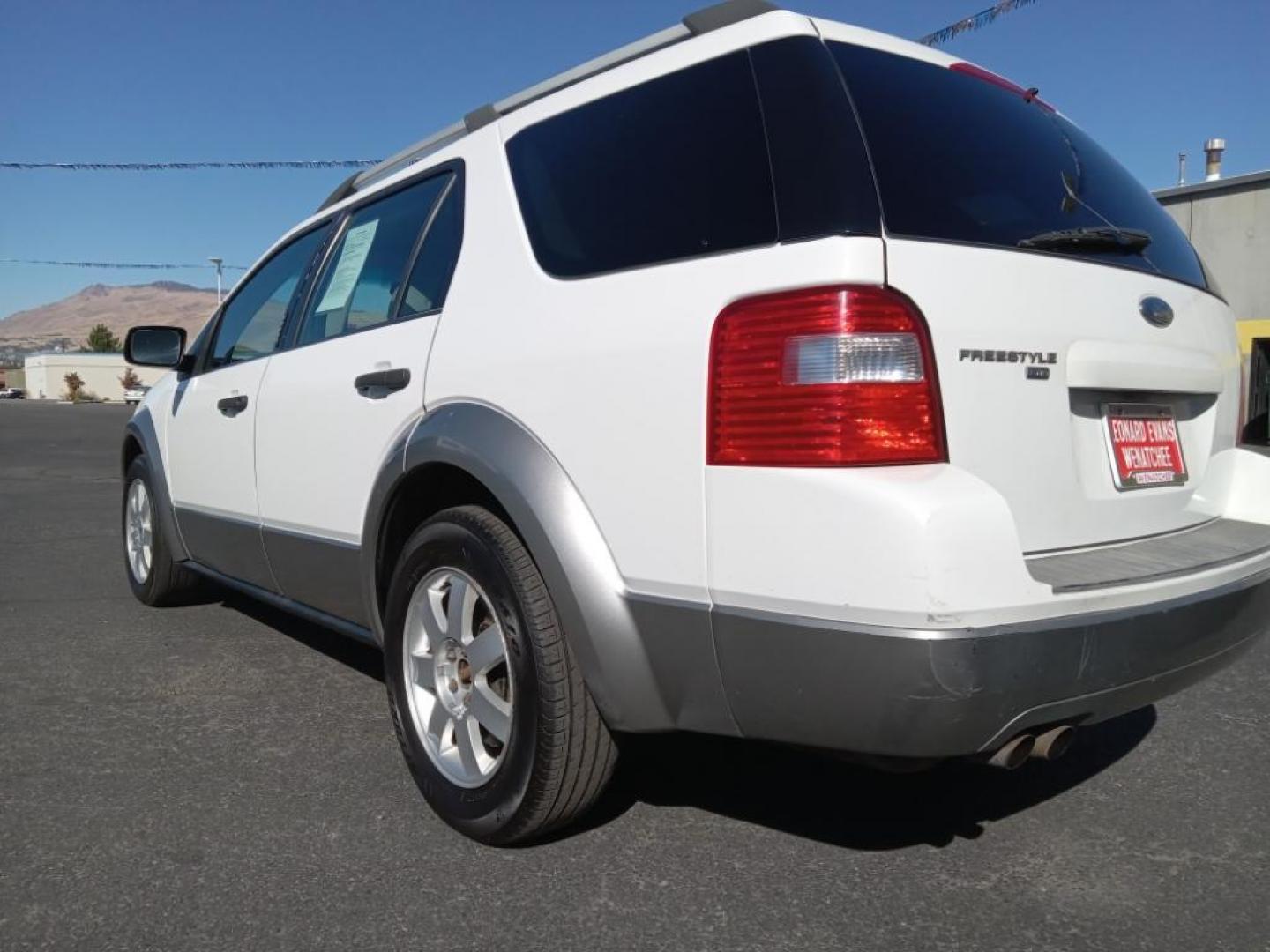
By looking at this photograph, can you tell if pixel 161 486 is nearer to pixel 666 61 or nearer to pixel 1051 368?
pixel 666 61

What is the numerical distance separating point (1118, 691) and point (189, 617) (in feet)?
14.1

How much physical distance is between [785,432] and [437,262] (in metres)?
1.46

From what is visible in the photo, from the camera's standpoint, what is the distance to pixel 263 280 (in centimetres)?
443

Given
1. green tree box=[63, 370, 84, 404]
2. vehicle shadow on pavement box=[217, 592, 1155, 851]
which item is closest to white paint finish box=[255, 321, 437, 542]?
vehicle shadow on pavement box=[217, 592, 1155, 851]

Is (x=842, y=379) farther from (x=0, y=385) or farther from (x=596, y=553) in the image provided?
(x=0, y=385)

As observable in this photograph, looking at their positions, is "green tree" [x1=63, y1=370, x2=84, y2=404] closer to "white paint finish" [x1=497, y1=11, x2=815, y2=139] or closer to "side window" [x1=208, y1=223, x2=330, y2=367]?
"side window" [x1=208, y1=223, x2=330, y2=367]

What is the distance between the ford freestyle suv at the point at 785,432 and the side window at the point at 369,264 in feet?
0.32

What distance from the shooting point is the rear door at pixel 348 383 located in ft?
9.85

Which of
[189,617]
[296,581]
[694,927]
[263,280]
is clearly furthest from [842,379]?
[189,617]

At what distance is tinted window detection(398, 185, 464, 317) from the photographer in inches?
116

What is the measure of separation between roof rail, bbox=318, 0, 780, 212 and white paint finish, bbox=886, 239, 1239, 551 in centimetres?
74

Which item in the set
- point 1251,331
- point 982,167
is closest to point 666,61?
point 982,167

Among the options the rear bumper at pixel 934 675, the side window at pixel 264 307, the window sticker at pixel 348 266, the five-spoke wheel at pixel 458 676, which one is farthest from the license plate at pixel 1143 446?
the side window at pixel 264 307

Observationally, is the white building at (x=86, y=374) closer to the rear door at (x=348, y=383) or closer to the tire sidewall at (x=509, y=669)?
the rear door at (x=348, y=383)
